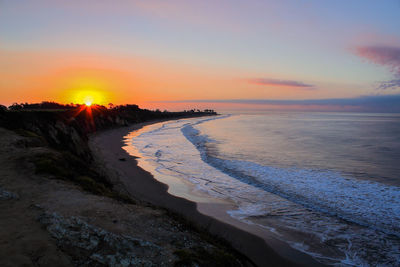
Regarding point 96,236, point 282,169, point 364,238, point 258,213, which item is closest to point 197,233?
point 96,236

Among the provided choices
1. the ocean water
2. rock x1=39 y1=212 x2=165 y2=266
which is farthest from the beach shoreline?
rock x1=39 y1=212 x2=165 y2=266

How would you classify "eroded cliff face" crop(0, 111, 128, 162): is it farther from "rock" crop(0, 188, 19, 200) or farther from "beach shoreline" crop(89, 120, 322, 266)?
"rock" crop(0, 188, 19, 200)

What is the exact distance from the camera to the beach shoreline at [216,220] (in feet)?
21.6

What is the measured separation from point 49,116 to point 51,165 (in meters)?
11.8

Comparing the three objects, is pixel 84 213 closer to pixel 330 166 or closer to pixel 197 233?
pixel 197 233

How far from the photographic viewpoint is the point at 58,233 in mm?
5266

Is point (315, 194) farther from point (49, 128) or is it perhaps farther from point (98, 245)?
point (49, 128)

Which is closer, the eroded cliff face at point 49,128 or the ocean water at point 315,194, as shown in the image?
the ocean water at point 315,194

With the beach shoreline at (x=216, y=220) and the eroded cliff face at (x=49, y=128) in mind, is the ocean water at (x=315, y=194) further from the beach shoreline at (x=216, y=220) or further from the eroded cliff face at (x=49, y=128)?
the eroded cliff face at (x=49, y=128)

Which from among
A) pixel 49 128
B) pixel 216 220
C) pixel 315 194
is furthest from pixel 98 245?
pixel 49 128

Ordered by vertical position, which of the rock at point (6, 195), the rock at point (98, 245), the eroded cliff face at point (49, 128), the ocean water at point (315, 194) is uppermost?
the eroded cliff face at point (49, 128)

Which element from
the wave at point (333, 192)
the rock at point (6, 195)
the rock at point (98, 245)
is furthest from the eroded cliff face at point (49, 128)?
the rock at point (98, 245)

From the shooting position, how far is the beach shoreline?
6.57 metres

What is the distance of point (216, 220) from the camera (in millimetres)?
8562
